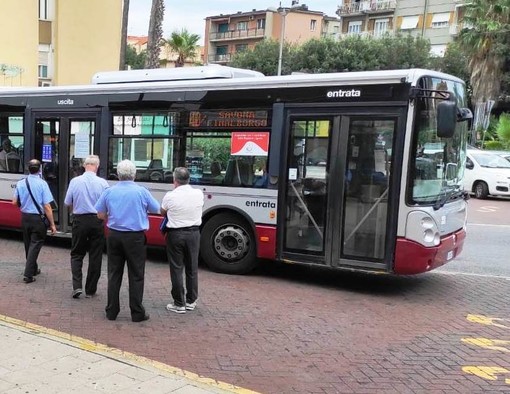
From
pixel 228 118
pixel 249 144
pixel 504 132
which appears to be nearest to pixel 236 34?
pixel 504 132

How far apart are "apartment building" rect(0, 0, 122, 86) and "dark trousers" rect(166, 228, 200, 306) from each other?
74.8ft

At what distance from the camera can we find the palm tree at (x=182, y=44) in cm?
4078

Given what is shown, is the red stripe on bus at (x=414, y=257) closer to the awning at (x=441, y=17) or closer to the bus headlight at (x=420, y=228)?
the bus headlight at (x=420, y=228)

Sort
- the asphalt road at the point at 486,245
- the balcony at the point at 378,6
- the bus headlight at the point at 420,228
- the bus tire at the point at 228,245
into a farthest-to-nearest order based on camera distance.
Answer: the balcony at the point at 378,6 → the asphalt road at the point at 486,245 → the bus tire at the point at 228,245 → the bus headlight at the point at 420,228

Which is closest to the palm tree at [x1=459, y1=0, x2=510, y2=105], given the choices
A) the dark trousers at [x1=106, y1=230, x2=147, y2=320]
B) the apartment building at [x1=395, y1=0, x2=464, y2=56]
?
the apartment building at [x1=395, y1=0, x2=464, y2=56]

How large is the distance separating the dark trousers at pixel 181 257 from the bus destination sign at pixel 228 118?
2.37 metres

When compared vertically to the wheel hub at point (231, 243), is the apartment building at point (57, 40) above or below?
above

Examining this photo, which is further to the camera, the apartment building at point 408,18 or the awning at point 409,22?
the awning at point 409,22

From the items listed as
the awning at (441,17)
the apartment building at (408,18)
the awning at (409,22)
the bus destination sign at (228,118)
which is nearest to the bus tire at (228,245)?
the bus destination sign at (228,118)

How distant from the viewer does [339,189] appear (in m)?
7.59

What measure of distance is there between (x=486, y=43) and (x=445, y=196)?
33.2m

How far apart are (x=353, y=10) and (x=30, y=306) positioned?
58978mm

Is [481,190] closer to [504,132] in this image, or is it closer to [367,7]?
[504,132]

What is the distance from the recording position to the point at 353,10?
60.3 meters
